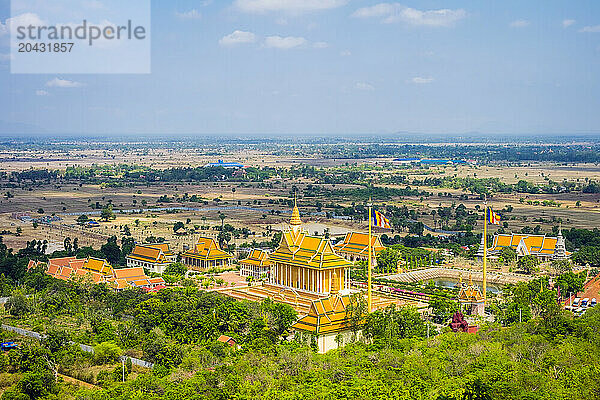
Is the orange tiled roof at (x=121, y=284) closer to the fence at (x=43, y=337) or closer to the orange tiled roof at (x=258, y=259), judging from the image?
the orange tiled roof at (x=258, y=259)

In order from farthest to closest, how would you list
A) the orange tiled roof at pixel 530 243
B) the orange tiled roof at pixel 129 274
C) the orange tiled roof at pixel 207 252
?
the orange tiled roof at pixel 530 243
the orange tiled roof at pixel 207 252
the orange tiled roof at pixel 129 274

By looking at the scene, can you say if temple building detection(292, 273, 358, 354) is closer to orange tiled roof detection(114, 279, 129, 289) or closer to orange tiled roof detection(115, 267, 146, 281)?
orange tiled roof detection(114, 279, 129, 289)

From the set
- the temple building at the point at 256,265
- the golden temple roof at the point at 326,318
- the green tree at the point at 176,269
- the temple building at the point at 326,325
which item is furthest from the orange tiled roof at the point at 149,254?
the golden temple roof at the point at 326,318

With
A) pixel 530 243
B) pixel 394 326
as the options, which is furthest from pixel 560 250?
pixel 394 326

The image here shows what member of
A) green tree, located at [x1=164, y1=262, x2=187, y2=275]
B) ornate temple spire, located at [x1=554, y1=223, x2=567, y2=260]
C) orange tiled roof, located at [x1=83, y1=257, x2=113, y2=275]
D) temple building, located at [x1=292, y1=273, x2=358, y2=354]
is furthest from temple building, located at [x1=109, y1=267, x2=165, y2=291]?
ornate temple spire, located at [x1=554, y1=223, x2=567, y2=260]

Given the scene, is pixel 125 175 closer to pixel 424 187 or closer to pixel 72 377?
pixel 424 187

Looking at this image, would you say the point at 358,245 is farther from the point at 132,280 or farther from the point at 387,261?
the point at 132,280
